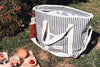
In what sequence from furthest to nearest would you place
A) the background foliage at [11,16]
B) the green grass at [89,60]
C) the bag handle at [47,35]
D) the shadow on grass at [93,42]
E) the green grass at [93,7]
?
the green grass at [93,7], the background foliage at [11,16], the shadow on grass at [93,42], the green grass at [89,60], the bag handle at [47,35]

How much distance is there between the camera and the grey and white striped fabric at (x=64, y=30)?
3.64m

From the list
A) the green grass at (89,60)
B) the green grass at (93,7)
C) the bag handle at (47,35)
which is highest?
the bag handle at (47,35)

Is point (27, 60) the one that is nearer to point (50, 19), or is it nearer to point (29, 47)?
point (29, 47)

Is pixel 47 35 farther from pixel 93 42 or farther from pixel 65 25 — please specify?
pixel 93 42

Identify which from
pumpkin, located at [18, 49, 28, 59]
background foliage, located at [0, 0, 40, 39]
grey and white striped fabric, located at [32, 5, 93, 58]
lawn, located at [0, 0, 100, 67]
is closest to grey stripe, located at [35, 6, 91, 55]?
grey and white striped fabric, located at [32, 5, 93, 58]

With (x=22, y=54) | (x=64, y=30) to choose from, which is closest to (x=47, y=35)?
(x=64, y=30)

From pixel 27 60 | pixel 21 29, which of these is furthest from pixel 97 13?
pixel 27 60

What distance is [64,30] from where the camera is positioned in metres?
3.77

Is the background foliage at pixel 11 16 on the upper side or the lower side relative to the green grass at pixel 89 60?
upper

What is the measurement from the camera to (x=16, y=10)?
4605 mm

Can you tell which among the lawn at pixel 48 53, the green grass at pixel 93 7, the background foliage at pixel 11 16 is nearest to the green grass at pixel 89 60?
the lawn at pixel 48 53

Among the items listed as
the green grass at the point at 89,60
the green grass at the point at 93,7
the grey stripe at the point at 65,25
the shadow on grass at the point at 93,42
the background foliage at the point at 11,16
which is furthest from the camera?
the green grass at the point at 93,7

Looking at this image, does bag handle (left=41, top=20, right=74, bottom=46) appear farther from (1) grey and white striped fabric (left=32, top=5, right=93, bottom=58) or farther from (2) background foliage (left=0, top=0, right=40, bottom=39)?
(2) background foliage (left=0, top=0, right=40, bottom=39)

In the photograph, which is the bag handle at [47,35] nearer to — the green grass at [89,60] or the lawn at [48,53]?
the lawn at [48,53]
